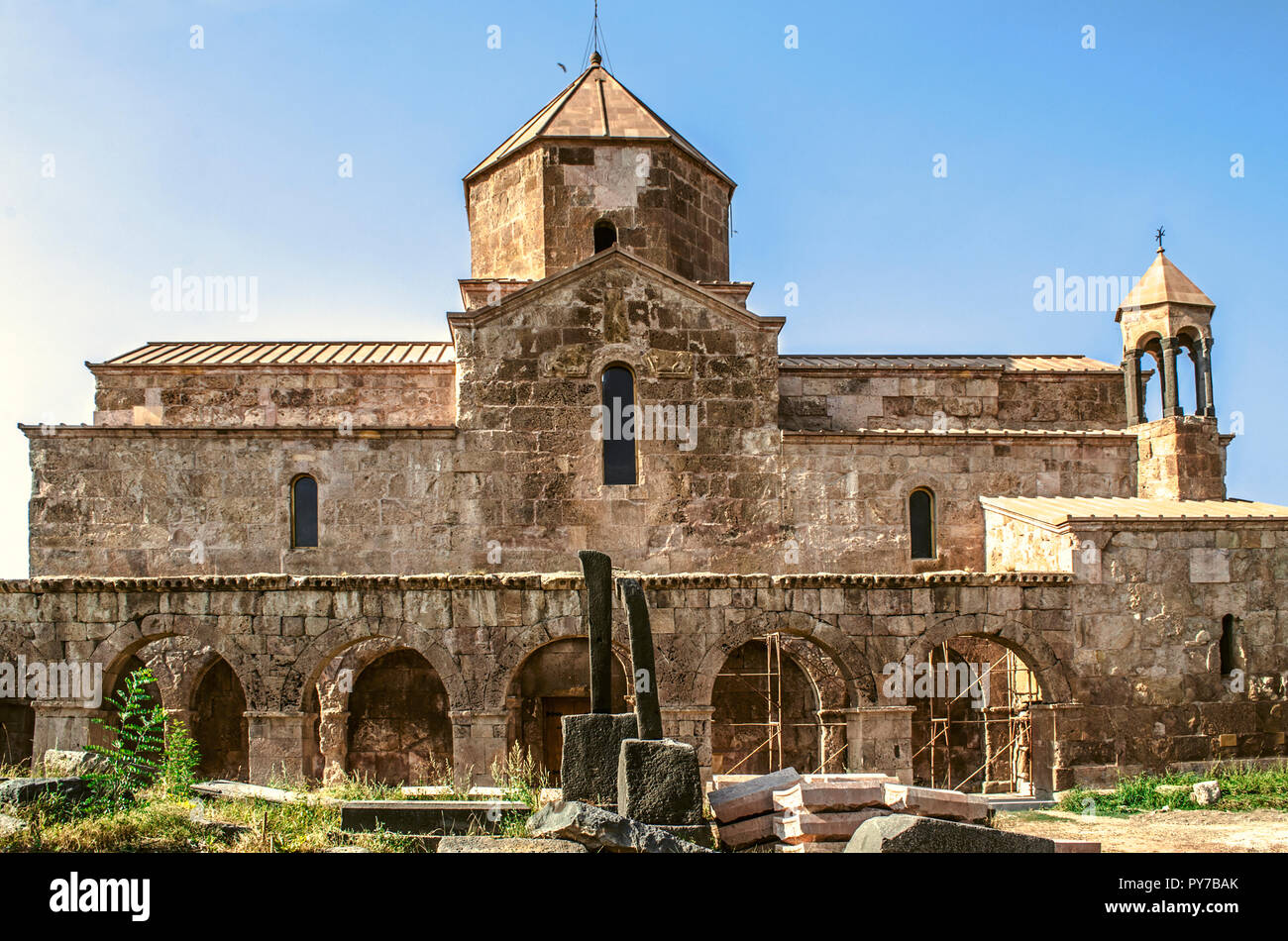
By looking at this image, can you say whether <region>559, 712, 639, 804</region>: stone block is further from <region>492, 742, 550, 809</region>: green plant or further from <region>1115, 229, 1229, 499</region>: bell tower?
<region>1115, 229, 1229, 499</region>: bell tower

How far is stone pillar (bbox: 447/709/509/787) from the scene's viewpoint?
11.4 metres

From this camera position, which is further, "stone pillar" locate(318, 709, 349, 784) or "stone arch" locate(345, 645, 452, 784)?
"stone arch" locate(345, 645, 452, 784)

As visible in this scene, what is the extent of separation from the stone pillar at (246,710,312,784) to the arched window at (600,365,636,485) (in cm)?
456

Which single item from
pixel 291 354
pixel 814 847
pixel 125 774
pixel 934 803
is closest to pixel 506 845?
pixel 814 847

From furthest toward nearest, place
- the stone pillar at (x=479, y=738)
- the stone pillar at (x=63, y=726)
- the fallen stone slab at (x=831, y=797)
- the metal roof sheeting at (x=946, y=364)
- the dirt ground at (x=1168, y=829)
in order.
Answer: the metal roof sheeting at (x=946, y=364) < the stone pillar at (x=63, y=726) < the stone pillar at (x=479, y=738) < the dirt ground at (x=1168, y=829) < the fallen stone slab at (x=831, y=797)

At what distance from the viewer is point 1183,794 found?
35.4ft

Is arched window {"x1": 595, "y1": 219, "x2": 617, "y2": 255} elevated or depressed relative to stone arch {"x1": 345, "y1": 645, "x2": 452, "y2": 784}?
elevated

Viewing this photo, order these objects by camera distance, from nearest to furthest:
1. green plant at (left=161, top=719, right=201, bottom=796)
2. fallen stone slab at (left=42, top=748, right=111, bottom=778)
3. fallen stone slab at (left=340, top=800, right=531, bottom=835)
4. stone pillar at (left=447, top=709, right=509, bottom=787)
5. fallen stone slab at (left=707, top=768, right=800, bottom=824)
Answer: fallen stone slab at (left=340, top=800, right=531, bottom=835) → fallen stone slab at (left=707, top=768, right=800, bottom=824) → green plant at (left=161, top=719, right=201, bottom=796) → fallen stone slab at (left=42, top=748, right=111, bottom=778) → stone pillar at (left=447, top=709, right=509, bottom=787)

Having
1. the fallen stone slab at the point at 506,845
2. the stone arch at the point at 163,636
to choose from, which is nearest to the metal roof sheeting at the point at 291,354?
the stone arch at the point at 163,636

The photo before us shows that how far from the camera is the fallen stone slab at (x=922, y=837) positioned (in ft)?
19.9

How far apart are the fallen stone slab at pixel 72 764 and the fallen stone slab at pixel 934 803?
6.13 metres

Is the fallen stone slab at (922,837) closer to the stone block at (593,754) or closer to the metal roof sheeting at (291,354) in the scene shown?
the stone block at (593,754)

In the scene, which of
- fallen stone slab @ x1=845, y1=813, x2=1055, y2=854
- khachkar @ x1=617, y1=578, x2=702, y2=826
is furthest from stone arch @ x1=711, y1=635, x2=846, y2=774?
fallen stone slab @ x1=845, y1=813, x2=1055, y2=854
